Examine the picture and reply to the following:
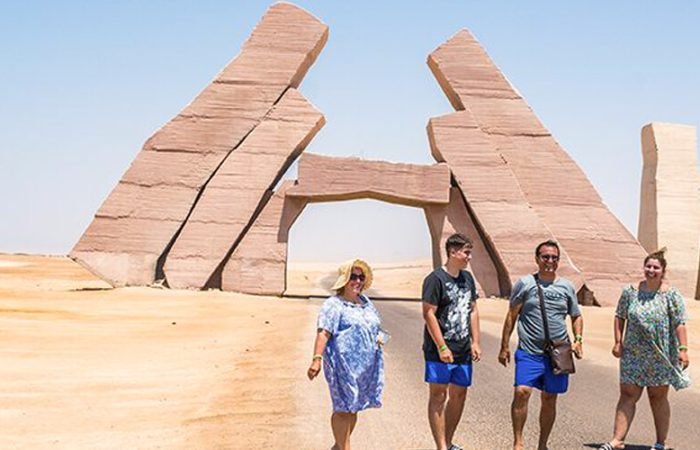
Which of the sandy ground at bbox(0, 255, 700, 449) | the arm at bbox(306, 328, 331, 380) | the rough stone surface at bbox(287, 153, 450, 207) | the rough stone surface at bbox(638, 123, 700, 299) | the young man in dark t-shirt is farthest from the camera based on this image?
the rough stone surface at bbox(638, 123, 700, 299)

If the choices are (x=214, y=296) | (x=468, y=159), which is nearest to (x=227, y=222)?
(x=214, y=296)

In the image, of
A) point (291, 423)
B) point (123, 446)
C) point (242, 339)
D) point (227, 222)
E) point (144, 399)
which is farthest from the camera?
point (227, 222)

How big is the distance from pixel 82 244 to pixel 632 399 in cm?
2256

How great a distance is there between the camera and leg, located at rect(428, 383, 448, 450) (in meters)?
7.07

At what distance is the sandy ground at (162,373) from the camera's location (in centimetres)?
794

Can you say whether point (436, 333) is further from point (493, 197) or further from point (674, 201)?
point (674, 201)

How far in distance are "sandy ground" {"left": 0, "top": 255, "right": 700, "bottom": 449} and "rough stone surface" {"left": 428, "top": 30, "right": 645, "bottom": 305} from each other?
466cm

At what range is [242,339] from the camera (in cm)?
1634

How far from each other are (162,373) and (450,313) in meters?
5.65

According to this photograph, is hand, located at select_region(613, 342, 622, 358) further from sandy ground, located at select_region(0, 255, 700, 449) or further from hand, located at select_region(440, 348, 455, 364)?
sandy ground, located at select_region(0, 255, 700, 449)

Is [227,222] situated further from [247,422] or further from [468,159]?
[247,422]

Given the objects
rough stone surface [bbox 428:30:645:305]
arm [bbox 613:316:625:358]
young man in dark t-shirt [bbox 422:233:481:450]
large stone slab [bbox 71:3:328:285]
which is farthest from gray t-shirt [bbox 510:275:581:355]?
large stone slab [bbox 71:3:328:285]

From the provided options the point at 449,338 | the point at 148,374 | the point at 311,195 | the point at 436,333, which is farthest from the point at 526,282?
the point at 311,195

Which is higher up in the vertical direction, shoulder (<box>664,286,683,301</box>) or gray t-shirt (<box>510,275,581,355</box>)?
shoulder (<box>664,286,683,301</box>)
